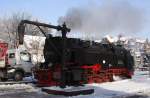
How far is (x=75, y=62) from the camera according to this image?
22.1 meters

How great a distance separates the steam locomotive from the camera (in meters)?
19.8

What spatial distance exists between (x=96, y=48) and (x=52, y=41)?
13.3 feet

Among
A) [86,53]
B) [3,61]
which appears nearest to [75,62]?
[86,53]

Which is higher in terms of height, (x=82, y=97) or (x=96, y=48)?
(x=96, y=48)

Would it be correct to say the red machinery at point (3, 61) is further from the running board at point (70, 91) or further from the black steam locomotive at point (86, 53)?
the running board at point (70, 91)

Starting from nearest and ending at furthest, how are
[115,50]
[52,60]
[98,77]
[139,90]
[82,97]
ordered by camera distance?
[82,97]
[139,90]
[52,60]
[98,77]
[115,50]

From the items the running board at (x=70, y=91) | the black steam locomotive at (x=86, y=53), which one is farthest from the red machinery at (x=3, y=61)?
the running board at (x=70, y=91)

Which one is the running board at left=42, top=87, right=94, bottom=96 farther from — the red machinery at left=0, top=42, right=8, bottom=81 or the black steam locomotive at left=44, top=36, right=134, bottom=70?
the red machinery at left=0, top=42, right=8, bottom=81

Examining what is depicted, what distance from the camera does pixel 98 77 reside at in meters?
23.9

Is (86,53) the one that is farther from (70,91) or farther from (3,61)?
(3,61)

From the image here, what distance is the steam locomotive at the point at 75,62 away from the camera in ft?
64.9

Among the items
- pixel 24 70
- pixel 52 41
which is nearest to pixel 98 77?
pixel 52 41

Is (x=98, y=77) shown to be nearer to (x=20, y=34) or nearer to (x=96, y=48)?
(x=96, y=48)

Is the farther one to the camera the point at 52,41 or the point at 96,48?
the point at 96,48
